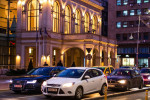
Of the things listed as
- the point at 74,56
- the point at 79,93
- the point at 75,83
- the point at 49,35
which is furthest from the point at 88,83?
the point at 74,56

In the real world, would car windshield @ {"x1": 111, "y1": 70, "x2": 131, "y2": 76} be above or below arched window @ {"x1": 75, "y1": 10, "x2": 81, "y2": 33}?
below

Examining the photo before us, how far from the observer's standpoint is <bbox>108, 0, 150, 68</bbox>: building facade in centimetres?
8669

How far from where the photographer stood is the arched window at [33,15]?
165 ft

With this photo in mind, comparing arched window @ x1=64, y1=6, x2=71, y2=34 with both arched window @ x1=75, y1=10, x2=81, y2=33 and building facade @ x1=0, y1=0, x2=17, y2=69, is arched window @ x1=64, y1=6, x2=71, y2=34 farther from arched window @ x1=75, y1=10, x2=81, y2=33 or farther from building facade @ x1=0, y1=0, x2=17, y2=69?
building facade @ x1=0, y1=0, x2=17, y2=69

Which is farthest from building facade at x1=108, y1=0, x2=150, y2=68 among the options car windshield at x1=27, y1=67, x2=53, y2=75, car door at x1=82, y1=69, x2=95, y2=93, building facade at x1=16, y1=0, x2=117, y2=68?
car door at x1=82, y1=69, x2=95, y2=93

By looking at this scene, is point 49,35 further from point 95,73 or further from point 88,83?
point 88,83

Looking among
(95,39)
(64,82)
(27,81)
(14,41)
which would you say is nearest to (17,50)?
(14,41)

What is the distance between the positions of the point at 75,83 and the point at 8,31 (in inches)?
1541

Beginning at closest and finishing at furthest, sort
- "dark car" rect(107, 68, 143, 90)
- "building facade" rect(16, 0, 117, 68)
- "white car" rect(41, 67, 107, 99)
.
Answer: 1. "white car" rect(41, 67, 107, 99)
2. "dark car" rect(107, 68, 143, 90)
3. "building facade" rect(16, 0, 117, 68)

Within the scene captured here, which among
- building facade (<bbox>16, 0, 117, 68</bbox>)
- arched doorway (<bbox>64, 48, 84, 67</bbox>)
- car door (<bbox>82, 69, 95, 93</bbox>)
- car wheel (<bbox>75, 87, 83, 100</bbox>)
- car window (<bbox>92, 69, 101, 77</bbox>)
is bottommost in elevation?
car wheel (<bbox>75, 87, 83, 100</bbox>)

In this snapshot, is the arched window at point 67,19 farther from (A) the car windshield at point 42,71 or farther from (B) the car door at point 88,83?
(B) the car door at point 88,83

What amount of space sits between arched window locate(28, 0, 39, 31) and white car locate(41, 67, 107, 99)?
108 ft

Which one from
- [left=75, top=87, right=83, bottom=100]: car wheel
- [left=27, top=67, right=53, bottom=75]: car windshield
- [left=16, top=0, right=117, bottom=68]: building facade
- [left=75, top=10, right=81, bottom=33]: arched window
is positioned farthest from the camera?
[left=75, top=10, right=81, bottom=33]: arched window

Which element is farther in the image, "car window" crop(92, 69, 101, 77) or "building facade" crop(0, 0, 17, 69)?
"building facade" crop(0, 0, 17, 69)
